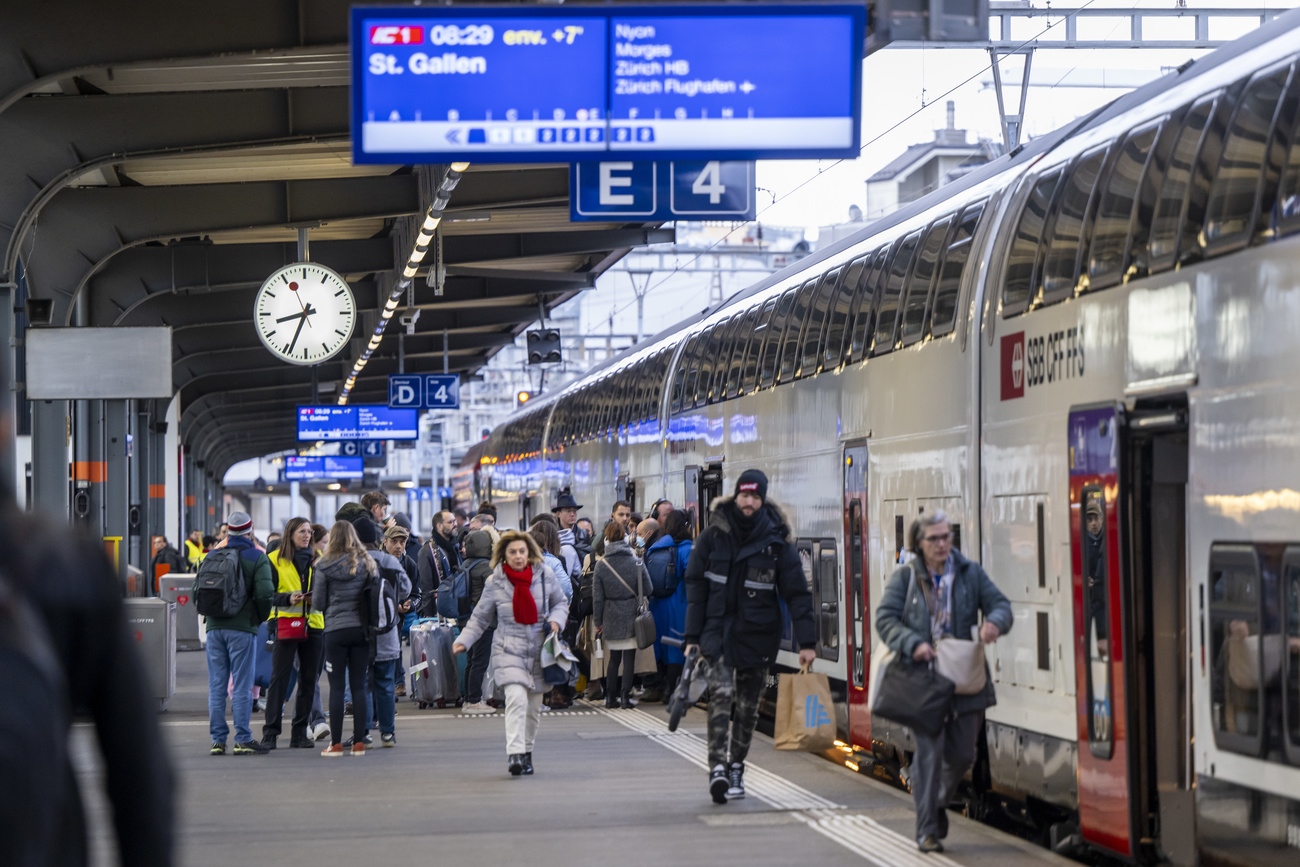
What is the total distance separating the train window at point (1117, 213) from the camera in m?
8.04

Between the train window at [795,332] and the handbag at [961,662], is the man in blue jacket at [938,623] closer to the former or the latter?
the handbag at [961,662]

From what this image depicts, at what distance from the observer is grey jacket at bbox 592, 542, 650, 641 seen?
15516 mm

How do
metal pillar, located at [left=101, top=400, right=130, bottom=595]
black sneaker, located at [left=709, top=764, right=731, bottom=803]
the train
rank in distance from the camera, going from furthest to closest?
metal pillar, located at [left=101, top=400, right=130, bottom=595] < black sneaker, located at [left=709, top=764, right=731, bottom=803] < the train

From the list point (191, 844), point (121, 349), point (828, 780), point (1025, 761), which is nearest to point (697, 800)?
point (828, 780)

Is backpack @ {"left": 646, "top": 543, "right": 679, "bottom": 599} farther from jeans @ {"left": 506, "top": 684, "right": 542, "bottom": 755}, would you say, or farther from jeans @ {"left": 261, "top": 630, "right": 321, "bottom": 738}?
jeans @ {"left": 506, "top": 684, "right": 542, "bottom": 755}

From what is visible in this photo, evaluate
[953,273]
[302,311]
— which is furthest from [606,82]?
[302,311]

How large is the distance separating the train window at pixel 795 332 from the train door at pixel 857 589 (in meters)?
1.74

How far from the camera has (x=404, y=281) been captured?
22484 mm

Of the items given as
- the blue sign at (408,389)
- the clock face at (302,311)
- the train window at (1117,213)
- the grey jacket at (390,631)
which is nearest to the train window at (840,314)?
the grey jacket at (390,631)

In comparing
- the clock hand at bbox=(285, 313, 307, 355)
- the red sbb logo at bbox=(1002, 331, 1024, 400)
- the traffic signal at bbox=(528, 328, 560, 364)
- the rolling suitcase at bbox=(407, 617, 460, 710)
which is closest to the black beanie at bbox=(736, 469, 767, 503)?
the red sbb logo at bbox=(1002, 331, 1024, 400)

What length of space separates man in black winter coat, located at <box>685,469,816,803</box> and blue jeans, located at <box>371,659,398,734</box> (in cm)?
377

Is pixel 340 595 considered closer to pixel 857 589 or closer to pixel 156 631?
pixel 857 589

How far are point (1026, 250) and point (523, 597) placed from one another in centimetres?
409

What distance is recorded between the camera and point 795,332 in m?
14.3
